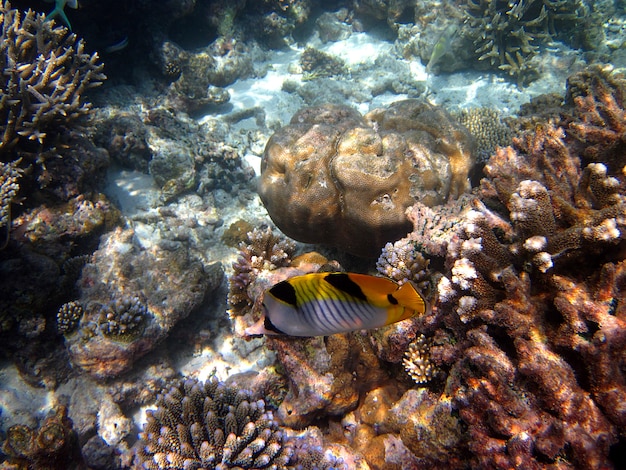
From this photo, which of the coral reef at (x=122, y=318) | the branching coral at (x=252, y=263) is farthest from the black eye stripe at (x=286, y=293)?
the coral reef at (x=122, y=318)

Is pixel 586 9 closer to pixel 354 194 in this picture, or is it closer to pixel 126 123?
pixel 354 194

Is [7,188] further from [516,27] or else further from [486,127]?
[516,27]

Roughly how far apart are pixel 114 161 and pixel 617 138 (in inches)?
307

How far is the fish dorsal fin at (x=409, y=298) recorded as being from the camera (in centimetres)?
137

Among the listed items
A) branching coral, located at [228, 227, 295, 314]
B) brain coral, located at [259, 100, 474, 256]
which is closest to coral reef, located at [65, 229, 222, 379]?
branching coral, located at [228, 227, 295, 314]

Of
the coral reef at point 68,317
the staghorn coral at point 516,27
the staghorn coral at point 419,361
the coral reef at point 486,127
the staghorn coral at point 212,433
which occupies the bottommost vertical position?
the coral reef at point 68,317

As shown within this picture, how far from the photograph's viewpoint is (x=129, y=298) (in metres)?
4.64

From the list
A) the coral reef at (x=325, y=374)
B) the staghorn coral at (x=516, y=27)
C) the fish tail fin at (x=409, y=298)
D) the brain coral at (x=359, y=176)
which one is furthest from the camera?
the staghorn coral at (x=516, y=27)

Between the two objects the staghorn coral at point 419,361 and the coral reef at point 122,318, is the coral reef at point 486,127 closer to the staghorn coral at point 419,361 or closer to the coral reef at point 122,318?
the staghorn coral at point 419,361

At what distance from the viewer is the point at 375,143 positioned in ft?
13.8

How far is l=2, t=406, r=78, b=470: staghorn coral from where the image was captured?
12.8 ft

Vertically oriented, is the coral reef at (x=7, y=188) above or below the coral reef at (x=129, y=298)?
above

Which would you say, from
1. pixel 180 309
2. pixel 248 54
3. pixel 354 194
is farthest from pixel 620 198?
pixel 248 54

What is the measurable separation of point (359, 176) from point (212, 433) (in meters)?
3.09
